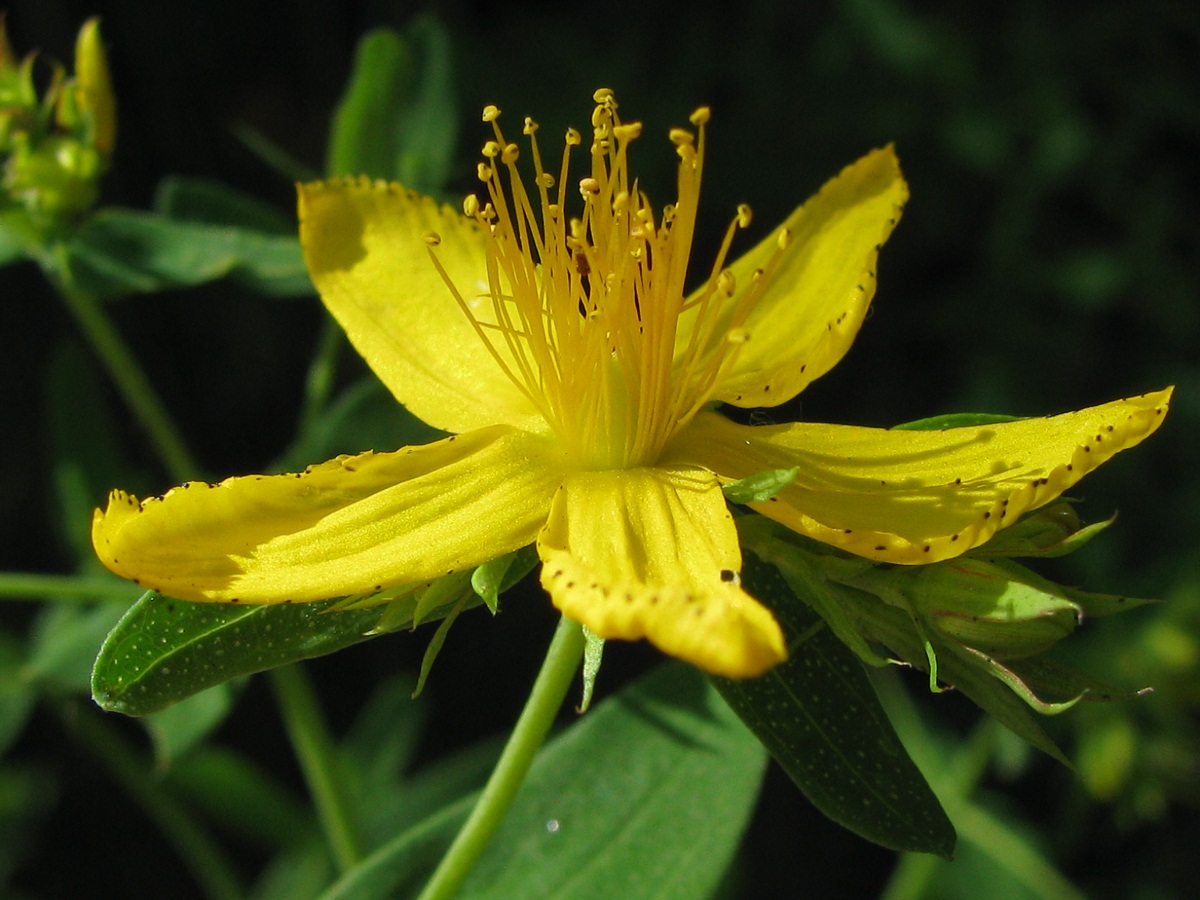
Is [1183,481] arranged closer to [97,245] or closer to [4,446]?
[97,245]

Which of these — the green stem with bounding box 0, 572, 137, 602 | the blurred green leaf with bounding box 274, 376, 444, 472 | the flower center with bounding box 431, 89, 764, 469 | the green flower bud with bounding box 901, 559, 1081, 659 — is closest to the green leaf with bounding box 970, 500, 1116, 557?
the green flower bud with bounding box 901, 559, 1081, 659

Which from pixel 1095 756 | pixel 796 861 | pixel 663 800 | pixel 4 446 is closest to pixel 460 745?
pixel 796 861

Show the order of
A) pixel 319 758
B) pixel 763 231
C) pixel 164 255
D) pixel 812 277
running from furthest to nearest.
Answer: pixel 763 231, pixel 319 758, pixel 164 255, pixel 812 277

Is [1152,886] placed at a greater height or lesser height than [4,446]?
lesser

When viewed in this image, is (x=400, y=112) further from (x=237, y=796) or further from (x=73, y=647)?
(x=237, y=796)

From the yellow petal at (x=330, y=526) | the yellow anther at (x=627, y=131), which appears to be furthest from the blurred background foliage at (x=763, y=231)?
the yellow petal at (x=330, y=526)

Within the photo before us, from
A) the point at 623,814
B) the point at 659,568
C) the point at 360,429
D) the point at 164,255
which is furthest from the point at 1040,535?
the point at 164,255
